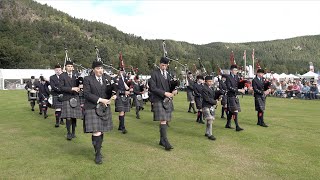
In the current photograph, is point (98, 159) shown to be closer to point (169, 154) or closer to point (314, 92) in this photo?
point (169, 154)

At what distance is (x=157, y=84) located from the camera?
8234 mm

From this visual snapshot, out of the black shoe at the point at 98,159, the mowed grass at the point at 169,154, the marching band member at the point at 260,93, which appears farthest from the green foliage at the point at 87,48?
the black shoe at the point at 98,159

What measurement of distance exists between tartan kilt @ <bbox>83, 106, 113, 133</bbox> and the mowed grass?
73 centimetres

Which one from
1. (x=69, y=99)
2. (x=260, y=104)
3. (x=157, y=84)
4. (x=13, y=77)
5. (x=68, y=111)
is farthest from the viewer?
(x=13, y=77)

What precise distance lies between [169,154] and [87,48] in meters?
135

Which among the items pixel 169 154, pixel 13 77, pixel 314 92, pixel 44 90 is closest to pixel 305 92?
pixel 314 92

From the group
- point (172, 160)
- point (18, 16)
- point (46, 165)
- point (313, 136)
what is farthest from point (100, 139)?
point (18, 16)

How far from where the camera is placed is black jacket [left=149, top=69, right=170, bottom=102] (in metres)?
8.11

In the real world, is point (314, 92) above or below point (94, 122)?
above

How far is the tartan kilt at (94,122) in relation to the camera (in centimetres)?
686

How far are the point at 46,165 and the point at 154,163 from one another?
7.62 feet

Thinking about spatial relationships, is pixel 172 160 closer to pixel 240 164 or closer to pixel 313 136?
pixel 240 164

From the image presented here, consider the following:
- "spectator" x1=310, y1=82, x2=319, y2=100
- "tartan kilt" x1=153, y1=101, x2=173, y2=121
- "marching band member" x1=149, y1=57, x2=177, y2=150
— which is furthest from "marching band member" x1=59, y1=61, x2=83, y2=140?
"spectator" x1=310, y1=82, x2=319, y2=100

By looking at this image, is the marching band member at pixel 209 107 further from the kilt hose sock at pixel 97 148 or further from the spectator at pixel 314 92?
the spectator at pixel 314 92
